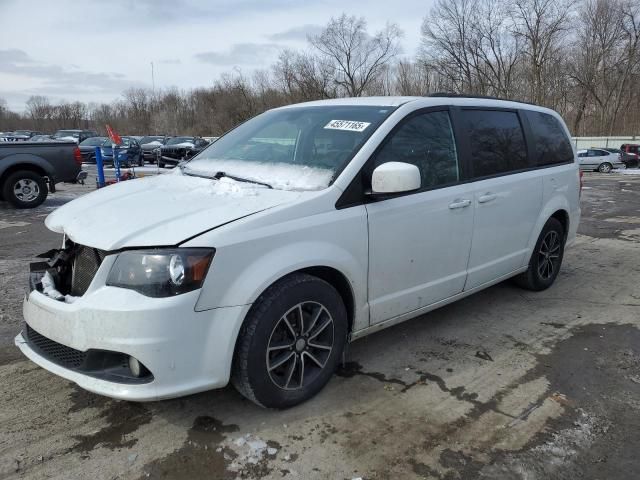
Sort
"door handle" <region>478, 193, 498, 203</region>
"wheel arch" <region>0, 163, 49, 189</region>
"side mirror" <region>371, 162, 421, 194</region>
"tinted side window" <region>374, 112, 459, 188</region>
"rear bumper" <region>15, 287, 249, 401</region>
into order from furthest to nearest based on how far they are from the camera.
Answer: "wheel arch" <region>0, 163, 49, 189</region>, "door handle" <region>478, 193, 498, 203</region>, "tinted side window" <region>374, 112, 459, 188</region>, "side mirror" <region>371, 162, 421, 194</region>, "rear bumper" <region>15, 287, 249, 401</region>

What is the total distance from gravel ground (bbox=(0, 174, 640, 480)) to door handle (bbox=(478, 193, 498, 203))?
1.06 metres

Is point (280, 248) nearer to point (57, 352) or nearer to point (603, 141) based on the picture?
point (57, 352)

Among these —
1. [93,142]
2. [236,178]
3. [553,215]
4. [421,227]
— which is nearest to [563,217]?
[553,215]

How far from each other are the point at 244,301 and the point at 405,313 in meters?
1.36

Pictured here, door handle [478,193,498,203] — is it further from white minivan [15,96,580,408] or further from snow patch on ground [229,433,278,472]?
snow patch on ground [229,433,278,472]

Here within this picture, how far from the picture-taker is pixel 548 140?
16.0 feet

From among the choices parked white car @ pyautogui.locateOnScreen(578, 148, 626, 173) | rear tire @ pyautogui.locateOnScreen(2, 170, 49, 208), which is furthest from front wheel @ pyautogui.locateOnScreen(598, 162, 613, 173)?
rear tire @ pyautogui.locateOnScreen(2, 170, 49, 208)

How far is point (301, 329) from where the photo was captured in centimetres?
289

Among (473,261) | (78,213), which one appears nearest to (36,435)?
(78,213)

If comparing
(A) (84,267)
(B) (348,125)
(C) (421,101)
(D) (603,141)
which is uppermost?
(C) (421,101)

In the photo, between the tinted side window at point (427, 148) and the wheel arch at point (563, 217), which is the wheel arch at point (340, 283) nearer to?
the tinted side window at point (427, 148)

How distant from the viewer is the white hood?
2527 millimetres

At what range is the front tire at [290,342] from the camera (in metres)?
2.65

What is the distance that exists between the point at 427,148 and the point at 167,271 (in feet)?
6.63
